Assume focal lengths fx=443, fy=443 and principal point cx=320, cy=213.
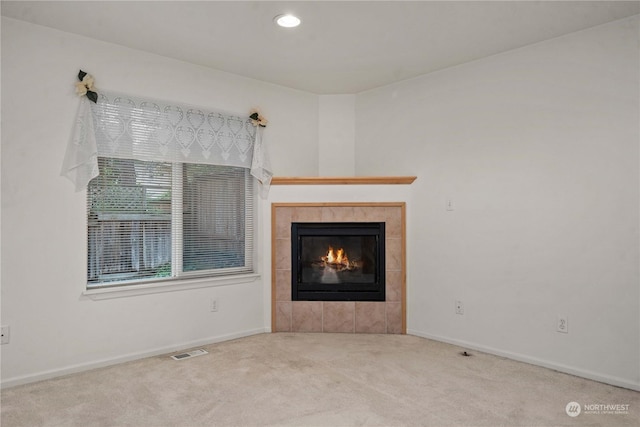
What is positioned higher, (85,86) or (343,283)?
(85,86)

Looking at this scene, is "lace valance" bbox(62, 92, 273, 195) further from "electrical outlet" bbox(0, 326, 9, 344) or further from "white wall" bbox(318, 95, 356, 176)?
"electrical outlet" bbox(0, 326, 9, 344)

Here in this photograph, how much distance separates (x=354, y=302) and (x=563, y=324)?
1775mm

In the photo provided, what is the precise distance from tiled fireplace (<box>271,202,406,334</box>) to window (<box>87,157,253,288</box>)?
A: 1.62 ft

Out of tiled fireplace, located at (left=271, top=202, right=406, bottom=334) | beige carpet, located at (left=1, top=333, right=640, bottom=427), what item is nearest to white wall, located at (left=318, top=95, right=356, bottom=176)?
tiled fireplace, located at (left=271, top=202, right=406, bottom=334)

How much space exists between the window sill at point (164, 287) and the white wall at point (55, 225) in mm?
50

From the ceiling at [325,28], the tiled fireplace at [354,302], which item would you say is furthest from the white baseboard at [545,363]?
the ceiling at [325,28]

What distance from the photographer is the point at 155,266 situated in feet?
12.1

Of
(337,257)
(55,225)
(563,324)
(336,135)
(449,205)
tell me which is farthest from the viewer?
(336,135)

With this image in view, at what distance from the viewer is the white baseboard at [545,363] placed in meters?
2.95

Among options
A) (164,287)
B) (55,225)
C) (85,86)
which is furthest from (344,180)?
(55,225)

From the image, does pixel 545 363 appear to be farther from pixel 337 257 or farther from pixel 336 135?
pixel 336 135

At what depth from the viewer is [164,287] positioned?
143 inches

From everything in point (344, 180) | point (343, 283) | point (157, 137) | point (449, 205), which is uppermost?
point (157, 137)

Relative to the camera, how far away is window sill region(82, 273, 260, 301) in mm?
3299
